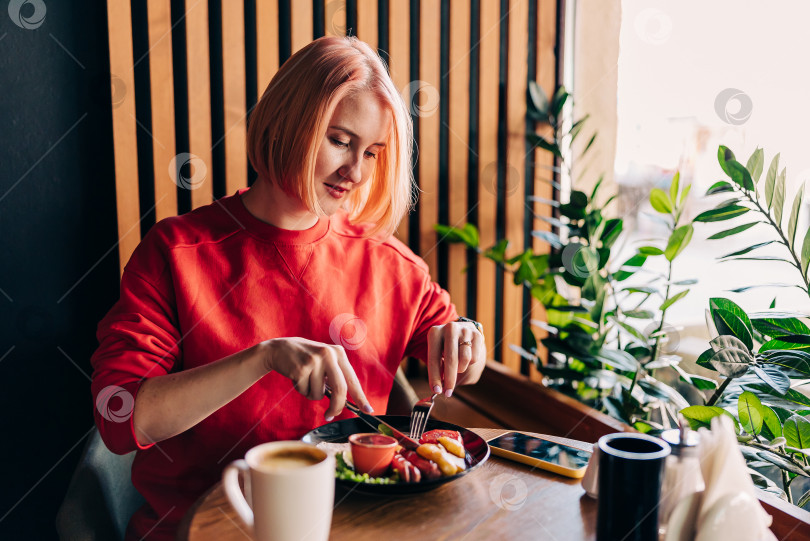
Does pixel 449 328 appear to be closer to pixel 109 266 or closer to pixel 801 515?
pixel 801 515

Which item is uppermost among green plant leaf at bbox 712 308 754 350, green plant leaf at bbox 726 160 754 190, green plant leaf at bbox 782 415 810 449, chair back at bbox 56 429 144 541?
green plant leaf at bbox 726 160 754 190

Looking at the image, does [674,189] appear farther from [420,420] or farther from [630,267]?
[420,420]

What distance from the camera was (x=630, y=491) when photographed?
72cm

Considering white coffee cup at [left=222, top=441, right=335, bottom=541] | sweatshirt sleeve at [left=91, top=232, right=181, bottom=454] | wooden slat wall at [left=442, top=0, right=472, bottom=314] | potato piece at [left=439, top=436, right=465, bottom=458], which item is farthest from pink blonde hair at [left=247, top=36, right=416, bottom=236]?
wooden slat wall at [left=442, top=0, right=472, bottom=314]

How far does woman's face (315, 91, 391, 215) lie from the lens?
1.29 meters

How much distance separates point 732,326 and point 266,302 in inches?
39.2

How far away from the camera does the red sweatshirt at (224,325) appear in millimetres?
1137

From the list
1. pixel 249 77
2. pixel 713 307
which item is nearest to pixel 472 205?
pixel 249 77

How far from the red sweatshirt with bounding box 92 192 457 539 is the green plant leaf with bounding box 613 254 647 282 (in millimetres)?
764

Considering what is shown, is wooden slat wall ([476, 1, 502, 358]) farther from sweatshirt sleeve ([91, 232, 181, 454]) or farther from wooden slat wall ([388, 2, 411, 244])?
sweatshirt sleeve ([91, 232, 181, 454])

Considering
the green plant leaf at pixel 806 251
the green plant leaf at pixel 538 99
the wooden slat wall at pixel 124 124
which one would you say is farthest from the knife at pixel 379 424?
the green plant leaf at pixel 538 99

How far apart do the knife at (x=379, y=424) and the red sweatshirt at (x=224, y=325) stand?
0.20m

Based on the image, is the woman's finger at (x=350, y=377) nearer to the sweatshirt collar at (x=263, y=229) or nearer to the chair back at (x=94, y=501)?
the sweatshirt collar at (x=263, y=229)

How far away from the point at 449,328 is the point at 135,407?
60 centimetres
